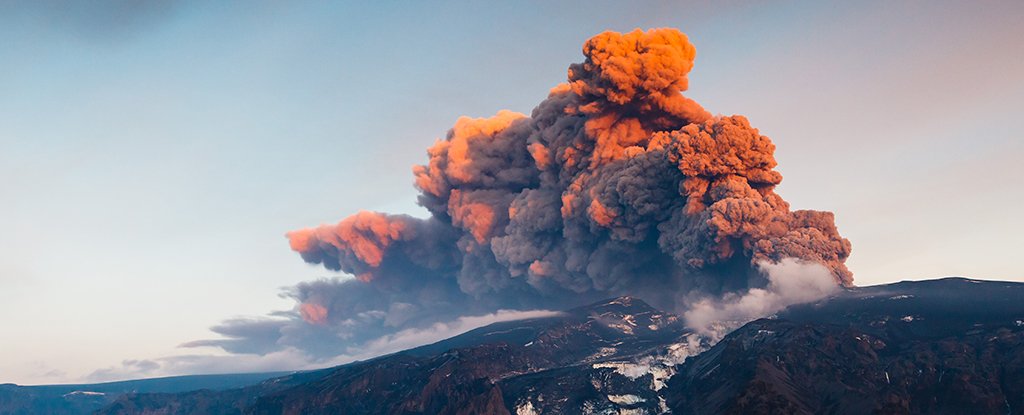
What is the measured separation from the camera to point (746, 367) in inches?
3509

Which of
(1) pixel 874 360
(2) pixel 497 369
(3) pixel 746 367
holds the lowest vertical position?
(1) pixel 874 360

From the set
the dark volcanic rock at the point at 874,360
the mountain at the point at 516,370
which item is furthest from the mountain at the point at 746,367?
the mountain at the point at 516,370

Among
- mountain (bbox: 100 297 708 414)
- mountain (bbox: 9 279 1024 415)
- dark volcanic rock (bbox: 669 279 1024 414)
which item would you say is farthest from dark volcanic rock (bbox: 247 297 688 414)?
dark volcanic rock (bbox: 669 279 1024 414)

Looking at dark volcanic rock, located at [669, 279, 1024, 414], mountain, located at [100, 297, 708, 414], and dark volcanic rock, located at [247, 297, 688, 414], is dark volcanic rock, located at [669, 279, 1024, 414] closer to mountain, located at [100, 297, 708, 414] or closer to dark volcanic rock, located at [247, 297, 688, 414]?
mountain, located at [100, 297, 708, 414]

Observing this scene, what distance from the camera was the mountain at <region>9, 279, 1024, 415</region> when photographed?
259 ft

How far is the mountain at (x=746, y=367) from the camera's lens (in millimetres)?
78812

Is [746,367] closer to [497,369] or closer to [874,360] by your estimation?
[874,360]

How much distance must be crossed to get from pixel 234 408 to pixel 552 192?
380ft

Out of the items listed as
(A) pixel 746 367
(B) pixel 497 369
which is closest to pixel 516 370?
(B) pixel 497 369

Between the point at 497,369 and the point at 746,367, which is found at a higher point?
the point at 497,369

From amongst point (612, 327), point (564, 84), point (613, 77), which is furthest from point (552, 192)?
point (612, 327)

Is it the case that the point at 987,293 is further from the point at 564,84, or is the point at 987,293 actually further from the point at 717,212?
the point at 564,84

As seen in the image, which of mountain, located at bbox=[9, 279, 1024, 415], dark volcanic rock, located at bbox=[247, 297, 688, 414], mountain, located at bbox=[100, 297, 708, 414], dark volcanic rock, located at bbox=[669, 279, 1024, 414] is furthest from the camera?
dark volcanic rock, located at bbox=[247, 297, 688, 414]

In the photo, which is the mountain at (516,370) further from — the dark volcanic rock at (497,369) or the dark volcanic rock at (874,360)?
the dark volcanic rock at (874,360)
